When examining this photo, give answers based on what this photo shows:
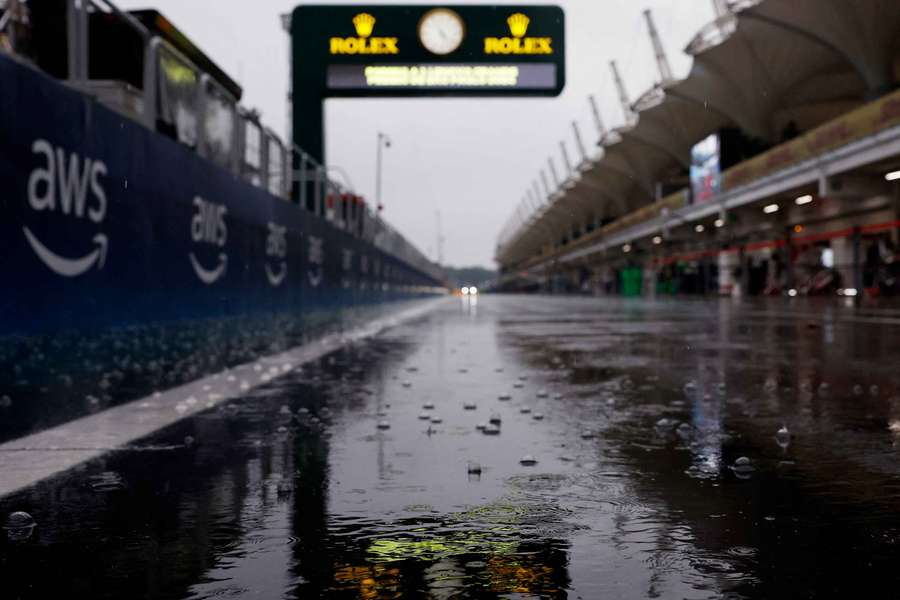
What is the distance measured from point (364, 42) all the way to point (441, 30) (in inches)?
93.9

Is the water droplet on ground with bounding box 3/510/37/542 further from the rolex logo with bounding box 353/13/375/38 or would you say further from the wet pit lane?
the rolex logo with bounding box 353/13/375/38

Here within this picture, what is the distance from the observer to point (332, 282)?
85.9 feet

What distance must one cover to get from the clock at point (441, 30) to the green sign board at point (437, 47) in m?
0.03

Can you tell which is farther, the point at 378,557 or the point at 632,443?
the point at 632,443

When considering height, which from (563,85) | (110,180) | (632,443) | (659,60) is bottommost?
(632,443)

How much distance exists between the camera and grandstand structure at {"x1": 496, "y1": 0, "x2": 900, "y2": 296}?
34.2 metres

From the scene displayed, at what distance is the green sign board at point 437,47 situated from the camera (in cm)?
2762

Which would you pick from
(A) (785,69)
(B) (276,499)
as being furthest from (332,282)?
(A) (785,69)

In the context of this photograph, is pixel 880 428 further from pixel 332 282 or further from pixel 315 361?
pixel 332 282

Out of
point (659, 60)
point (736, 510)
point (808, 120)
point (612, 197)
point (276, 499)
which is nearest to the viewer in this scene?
point (736, 510)

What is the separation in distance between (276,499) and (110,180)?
6965mm

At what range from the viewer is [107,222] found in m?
9.14

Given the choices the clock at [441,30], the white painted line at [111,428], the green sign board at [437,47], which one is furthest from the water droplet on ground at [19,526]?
the clock at [441,30]

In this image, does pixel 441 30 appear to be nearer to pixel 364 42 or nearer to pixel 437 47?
pixel 437 47
